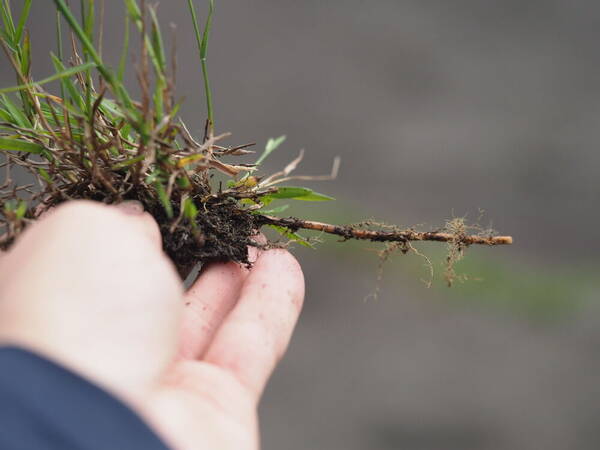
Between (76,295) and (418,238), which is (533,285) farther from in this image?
(76,295)

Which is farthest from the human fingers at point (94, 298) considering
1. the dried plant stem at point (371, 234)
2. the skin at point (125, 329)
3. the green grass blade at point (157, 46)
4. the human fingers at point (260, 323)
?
the dried plant stem at point (371, 234)

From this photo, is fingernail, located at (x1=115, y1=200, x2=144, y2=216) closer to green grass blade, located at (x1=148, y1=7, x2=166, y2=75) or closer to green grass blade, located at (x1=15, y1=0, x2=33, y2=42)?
green grass blade, located at (x1=148, y1=7, x2=166, y2=75)

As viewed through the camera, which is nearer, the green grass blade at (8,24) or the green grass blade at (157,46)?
the green grass blade at (157,46)

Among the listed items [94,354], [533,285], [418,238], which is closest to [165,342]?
A: [94,354]

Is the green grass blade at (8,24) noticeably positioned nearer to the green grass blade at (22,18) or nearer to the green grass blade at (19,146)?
the green grass blade at (22,18)

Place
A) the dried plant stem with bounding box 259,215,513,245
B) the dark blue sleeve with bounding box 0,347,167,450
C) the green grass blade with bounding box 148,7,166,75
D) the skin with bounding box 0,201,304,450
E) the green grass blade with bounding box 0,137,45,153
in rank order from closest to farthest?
the dark blue sleeve with bounding box 0,347,167,450
the skin with bounding box 0,201,304,450
the green grass blade with bounding box 148,7,166,75
the green grass blade with bounding box 0,137,45,153
the dried plant stem with bounding box 259,215,513,245

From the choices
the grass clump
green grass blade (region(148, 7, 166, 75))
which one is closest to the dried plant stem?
the grass clump
